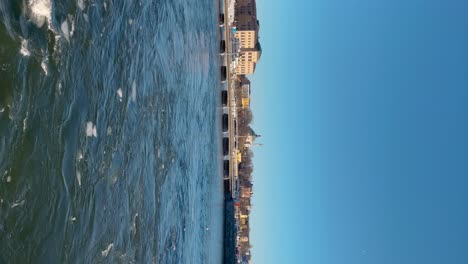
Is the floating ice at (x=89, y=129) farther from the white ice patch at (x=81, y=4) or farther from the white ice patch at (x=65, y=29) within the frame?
the white ice patch at (x=81, y=4)

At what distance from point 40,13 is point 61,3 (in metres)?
1.32

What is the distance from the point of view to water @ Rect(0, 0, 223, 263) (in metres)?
11.4

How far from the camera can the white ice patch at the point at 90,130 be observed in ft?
50.7

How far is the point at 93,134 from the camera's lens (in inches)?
631

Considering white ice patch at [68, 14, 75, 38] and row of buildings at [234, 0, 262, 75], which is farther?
row of buildings at [234, 0, 262, 75]

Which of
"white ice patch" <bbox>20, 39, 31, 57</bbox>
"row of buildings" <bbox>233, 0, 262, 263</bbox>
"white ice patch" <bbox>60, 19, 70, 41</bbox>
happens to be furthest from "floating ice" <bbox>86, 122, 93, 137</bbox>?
"row of buildings" <bbox>233, 0, 262, 263</bbox>

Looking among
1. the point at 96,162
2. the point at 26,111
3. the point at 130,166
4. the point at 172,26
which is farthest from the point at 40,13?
the point at 172,26

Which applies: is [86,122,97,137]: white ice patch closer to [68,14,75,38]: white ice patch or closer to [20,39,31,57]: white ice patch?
[68,14,75,38]: white ice patch

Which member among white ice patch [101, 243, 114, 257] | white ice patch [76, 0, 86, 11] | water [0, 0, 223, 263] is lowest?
white ice patch [101, 243, 114, 257]

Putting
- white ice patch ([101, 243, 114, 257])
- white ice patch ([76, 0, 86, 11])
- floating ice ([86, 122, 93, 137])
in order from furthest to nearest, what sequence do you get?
white ice patch ([101, 243, 114, 257]) → floating ice ([86, 122, 93, 137]) → white ice patch ([76, 0, 86, 11])

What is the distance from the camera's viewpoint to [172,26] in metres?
30.9

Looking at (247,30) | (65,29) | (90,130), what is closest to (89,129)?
(90,130)

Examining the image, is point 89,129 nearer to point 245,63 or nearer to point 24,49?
point 24,49

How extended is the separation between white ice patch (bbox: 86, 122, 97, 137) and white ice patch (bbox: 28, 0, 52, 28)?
3.29 m
